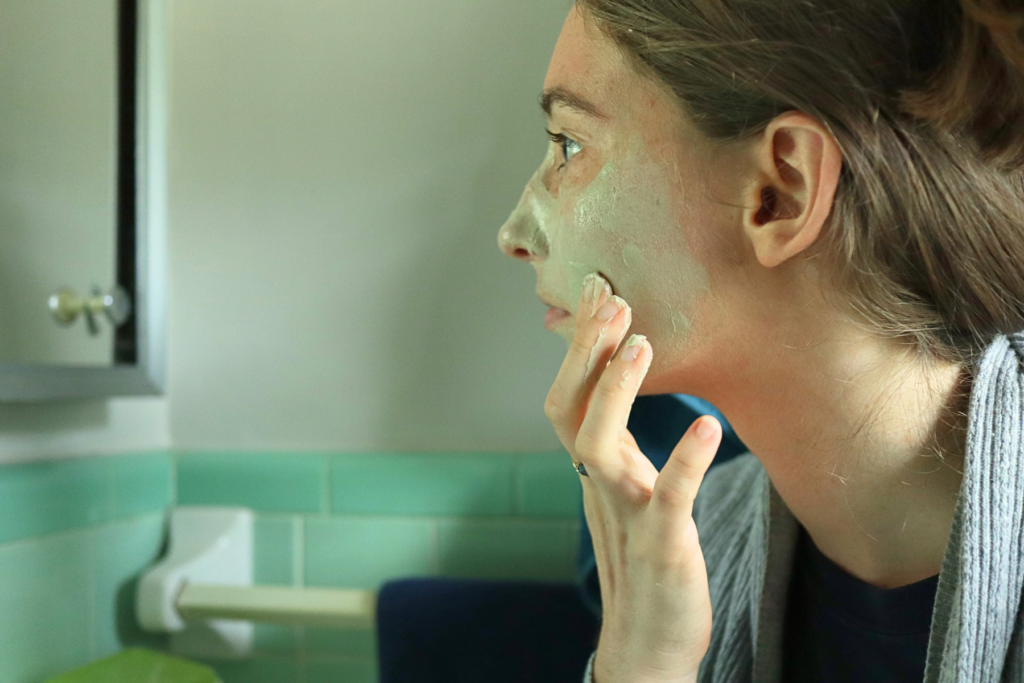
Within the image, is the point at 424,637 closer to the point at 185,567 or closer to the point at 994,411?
the point at 185,567

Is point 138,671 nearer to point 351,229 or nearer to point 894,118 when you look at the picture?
point 351,229

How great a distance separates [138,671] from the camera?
74 cm

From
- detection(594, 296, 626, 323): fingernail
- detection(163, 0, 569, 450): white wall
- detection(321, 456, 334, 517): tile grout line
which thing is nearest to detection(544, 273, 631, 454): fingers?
detection(594, 296, 626, 323): fingernail

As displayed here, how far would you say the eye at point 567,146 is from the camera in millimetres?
606

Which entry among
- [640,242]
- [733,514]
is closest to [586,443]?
[640,242]

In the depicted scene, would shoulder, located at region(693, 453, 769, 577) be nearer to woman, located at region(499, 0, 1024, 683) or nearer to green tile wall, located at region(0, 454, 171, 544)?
woman, located at region(499, 0, 1024, 683)

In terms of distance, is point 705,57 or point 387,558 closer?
point 705,57

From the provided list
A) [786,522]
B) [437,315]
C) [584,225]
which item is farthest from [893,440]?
[437,315]

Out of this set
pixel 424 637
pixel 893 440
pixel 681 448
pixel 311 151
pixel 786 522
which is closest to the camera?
pixel 681 448

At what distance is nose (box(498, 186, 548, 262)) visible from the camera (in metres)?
0.63

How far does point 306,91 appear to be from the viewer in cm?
92

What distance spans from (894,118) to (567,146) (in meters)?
0.24

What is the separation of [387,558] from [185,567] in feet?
0.77

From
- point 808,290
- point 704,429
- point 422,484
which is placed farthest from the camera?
point 422,484
